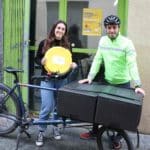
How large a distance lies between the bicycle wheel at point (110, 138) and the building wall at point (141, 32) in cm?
141

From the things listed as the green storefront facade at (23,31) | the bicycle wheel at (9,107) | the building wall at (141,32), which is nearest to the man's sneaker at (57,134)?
the bicycle wheel at (9,107)

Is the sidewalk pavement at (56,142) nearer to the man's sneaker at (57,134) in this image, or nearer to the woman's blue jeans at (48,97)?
the man's sneaker at (57,134)

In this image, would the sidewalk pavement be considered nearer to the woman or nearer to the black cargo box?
the woman

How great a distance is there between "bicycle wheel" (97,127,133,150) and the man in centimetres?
9

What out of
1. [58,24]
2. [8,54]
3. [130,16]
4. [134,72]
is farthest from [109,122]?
[8,54]

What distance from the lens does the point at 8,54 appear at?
25.5 ft

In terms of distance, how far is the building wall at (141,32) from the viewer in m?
7.02

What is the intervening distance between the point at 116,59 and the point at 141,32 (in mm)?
1164

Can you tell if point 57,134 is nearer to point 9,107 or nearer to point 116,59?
point 9,107

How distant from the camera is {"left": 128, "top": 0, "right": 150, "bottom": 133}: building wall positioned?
7023 millimetres

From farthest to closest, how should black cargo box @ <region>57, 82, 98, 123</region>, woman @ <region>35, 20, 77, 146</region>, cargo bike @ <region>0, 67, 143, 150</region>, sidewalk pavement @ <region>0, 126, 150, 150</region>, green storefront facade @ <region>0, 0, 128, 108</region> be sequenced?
green storefront facade @ <region>0, 0, 128, 108</region> → sidewalk pavement @ <region>0, 126, 150, 150</region> → woman @ <region>35, 20, 77, 146</region> → black cargo box @ <region>57, 82, 98, 123</region> → cargo bike @ <region>0, 67, 143, 150</region>

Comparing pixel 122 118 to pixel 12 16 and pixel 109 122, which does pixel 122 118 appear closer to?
pixel 109 122

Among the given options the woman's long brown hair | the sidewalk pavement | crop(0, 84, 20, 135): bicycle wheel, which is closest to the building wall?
the sidewalk pavement

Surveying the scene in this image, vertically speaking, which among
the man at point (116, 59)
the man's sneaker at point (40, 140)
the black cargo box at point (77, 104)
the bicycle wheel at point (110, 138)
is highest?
the man at point (116, 59)
